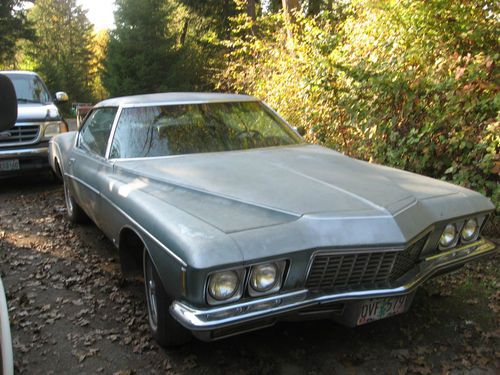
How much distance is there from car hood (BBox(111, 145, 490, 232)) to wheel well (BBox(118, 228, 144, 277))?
1.36 ft

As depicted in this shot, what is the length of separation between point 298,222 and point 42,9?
175 ft

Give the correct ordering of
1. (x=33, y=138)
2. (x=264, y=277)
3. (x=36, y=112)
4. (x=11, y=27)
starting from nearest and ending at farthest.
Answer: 1. (x=264, y=277)
2. (x=33, y=138)
3. (x=36, y=112)
4. (x=11, y=27)

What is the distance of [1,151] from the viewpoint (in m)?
7.15

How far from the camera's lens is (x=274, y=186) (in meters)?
3.08

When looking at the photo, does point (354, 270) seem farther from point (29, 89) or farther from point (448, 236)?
point (29, 89)

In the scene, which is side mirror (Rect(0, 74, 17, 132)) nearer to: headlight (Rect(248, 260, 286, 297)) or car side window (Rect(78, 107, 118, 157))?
headlight (Rect(248, 260, 286, 297))

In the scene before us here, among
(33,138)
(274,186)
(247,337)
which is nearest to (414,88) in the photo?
(274,186)

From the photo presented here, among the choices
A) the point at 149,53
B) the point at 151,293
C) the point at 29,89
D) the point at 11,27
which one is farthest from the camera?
the point at 11,27

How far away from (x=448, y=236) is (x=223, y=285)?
1.56 metres

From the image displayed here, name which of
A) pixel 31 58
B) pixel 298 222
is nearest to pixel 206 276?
pixel 298 222

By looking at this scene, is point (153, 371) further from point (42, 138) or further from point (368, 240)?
point (42, 138)

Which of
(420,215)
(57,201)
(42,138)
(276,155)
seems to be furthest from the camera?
(42,138)

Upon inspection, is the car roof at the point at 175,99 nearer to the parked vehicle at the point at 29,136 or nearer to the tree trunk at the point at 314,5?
the parked vehicle at the point at 29,136

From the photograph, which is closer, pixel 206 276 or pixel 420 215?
pixel 206 276
